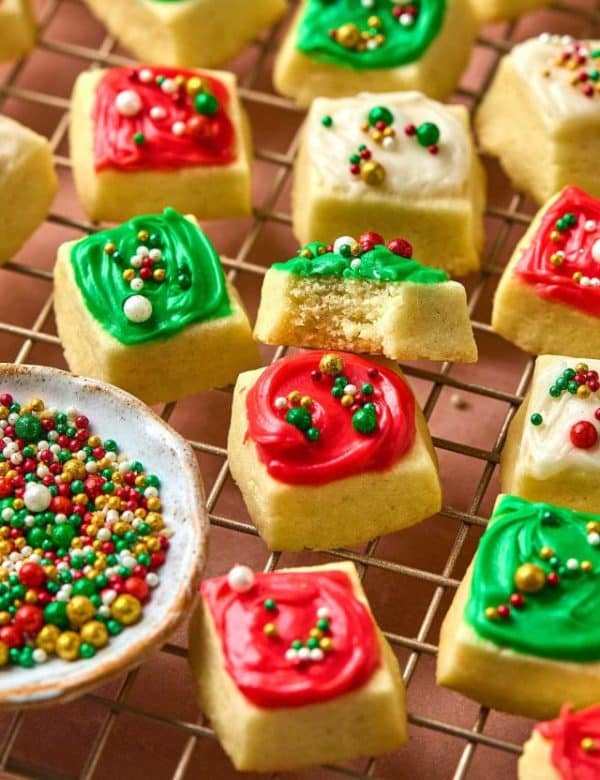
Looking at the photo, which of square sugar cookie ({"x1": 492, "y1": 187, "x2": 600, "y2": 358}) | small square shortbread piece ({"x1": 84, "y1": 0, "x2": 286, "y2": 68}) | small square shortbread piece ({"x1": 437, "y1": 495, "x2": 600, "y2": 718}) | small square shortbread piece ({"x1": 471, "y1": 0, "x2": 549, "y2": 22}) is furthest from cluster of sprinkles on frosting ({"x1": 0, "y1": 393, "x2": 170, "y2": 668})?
small square shortbread piece ({"x1": 471, "y1": 0, "x2": 549, "y2": 22})

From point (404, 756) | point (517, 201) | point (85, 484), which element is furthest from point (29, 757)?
point (517, 201)

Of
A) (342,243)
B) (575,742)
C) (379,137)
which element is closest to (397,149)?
(379,137)

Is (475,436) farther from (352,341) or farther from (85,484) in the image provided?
(85,484)

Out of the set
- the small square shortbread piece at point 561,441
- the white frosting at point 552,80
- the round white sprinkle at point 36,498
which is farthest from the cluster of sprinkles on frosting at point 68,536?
the white frosting at point 552,80

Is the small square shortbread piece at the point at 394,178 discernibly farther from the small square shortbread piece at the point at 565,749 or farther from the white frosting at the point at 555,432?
the small square shortbread piece at the point at 565,749

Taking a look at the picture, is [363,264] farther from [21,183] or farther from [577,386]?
[21,183]

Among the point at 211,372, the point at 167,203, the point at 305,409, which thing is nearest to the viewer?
the point at 305,409

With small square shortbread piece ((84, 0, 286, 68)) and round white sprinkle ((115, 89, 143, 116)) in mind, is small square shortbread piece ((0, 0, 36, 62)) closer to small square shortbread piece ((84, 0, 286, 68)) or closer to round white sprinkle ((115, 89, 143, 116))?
small square shortbread piece ((84, 0, 286, 68))
